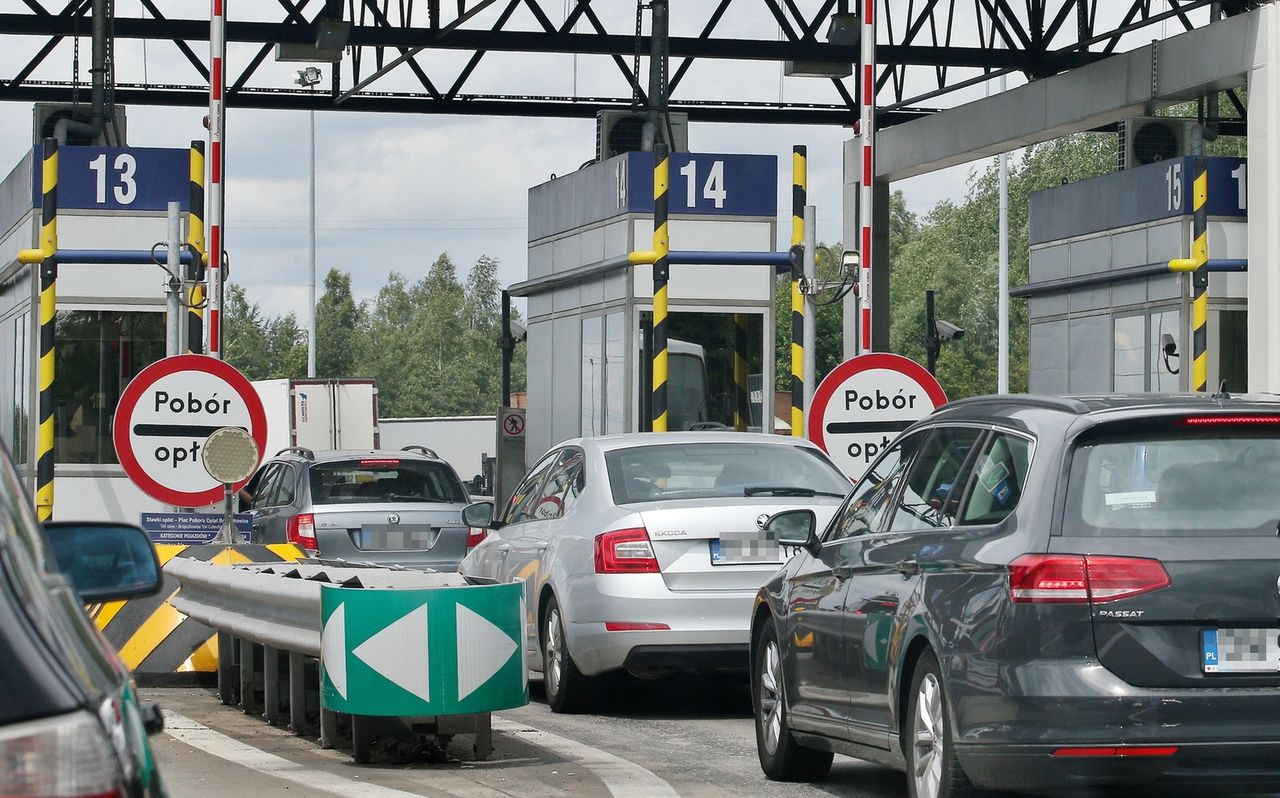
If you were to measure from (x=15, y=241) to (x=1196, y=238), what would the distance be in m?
10.4

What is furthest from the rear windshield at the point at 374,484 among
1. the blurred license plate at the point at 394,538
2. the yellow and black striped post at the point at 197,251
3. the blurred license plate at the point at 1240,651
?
the blurred license plate at the point at 1240,651

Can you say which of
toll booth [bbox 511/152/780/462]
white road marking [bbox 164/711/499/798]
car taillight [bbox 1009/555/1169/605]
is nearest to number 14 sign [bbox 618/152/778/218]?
toll booth [bbox 511/152/780/462]

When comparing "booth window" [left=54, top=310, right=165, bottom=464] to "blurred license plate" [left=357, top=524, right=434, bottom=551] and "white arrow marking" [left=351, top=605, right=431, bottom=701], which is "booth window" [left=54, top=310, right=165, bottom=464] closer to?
"blurred license plate" [left=357, top=524, right=434, bottom=551]

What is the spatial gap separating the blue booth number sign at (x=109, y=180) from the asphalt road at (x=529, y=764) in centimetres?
737

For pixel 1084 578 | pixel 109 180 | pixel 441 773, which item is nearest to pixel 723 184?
pixel 109 180

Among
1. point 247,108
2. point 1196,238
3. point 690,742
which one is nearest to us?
point 690,742

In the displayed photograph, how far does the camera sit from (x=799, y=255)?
17.0 metres

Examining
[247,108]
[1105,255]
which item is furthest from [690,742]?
[247,108]

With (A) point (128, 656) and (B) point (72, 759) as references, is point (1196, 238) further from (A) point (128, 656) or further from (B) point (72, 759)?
(B) point (72, 759)

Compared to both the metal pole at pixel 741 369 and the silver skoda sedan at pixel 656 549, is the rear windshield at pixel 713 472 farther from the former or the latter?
the metal pole at pixel 741 369

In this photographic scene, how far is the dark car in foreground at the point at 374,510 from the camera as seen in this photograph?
56.6 ft

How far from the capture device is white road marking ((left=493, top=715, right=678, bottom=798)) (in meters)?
8.22

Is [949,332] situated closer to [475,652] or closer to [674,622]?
[674,622]

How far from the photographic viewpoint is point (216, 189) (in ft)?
51.4
